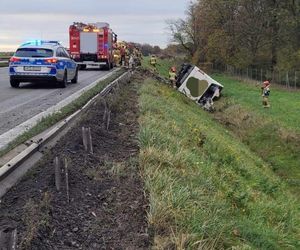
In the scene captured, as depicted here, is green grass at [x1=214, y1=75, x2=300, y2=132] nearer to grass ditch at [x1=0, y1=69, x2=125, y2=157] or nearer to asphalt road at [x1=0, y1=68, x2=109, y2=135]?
asphalt road at [x1=0, y1=68, x2=109, y2=135]

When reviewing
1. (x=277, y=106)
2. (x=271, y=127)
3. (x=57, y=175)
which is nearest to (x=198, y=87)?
(x=277, y=106)

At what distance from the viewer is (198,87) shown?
3231cm

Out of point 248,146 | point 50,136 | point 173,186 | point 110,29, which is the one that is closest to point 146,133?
point 50,136

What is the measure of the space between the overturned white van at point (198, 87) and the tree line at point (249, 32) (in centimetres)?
1981

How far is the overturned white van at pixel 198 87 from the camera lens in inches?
1261

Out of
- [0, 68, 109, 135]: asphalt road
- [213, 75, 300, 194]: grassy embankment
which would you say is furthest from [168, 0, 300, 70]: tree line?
[0, 68, 109, 135]: asphalt road

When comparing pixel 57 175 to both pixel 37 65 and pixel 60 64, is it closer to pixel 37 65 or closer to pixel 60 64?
pixel 37 65

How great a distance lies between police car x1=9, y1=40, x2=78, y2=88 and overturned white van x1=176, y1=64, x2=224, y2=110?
45.6ft

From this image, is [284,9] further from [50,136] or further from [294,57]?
[50,136]

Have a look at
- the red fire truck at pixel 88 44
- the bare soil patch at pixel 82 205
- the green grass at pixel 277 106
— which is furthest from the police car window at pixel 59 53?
the red fire truck at pixel 88 44

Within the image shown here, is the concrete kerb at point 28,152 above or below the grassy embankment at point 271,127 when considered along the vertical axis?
above

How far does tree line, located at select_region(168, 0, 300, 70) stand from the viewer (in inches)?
2040

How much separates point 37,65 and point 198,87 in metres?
15.6

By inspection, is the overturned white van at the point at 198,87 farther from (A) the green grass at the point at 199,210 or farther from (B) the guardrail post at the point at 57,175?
(B) the guardrail post at the point at 57,175
